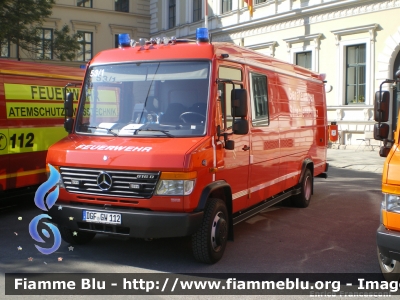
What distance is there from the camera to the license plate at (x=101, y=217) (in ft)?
18.7

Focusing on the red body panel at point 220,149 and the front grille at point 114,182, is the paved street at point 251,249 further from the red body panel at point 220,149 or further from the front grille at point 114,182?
the front grille at point 114,182

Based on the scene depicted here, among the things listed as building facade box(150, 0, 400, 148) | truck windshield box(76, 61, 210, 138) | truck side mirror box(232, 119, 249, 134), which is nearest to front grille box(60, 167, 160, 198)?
truck windshield box(76, 61, 210, 138)

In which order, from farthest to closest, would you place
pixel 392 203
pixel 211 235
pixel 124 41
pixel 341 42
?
pixel 341 42
pixel 124 41
pixel 211 235
pixel 392 203

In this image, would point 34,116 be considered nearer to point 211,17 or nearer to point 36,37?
point 36,37

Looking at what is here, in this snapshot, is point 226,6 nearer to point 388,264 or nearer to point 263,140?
point 263,140

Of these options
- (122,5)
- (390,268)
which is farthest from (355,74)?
(122,5)

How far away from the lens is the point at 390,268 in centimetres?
532

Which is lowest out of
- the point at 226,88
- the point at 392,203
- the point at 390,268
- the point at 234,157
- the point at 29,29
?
the point at 390,268

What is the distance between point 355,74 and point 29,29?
565 inches

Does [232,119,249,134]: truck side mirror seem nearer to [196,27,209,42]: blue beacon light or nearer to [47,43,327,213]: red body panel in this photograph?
[47,43,327,213]: red body panel

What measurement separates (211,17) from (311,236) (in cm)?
2569

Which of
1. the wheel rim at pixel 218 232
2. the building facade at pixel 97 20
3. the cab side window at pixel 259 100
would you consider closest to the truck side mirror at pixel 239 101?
the cab side window at pixel 259 100

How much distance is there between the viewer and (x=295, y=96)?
931 cm

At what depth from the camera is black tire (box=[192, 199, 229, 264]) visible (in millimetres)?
5926
